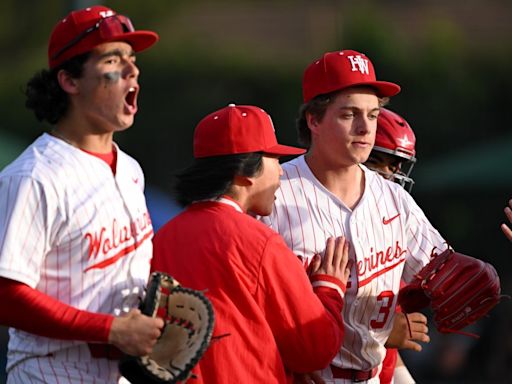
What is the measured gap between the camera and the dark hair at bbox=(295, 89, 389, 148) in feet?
18.5

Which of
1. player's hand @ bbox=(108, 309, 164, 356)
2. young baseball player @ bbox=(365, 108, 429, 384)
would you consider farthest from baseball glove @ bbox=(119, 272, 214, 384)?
young baseball player @ bbox=(365, 108, 429, 384)

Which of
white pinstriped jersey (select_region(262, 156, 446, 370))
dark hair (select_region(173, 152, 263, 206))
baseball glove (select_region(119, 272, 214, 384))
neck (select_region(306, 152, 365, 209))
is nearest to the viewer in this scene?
baseball glove (select_region(119, 272, 214, 384))

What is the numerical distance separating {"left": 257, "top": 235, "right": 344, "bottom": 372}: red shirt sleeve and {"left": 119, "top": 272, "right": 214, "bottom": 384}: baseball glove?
491 millimetres

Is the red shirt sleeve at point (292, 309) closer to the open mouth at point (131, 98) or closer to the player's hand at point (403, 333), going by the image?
the open mouth at point (131, 98)

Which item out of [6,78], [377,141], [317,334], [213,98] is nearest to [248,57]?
[213,98]

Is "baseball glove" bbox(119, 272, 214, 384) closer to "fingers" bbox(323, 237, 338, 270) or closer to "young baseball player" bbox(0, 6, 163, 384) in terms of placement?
"young baseball player" bbox(0, 6, 163, 384)

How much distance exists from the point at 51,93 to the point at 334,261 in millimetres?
1538

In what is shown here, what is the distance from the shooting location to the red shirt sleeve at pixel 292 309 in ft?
15.4

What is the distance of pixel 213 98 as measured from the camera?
22266 mm

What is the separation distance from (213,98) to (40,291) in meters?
18.3

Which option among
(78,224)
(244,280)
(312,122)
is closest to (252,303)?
(244,280)

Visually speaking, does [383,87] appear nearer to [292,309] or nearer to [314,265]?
[314,265]

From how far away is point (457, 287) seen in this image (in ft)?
18.3

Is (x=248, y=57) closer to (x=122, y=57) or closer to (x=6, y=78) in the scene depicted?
(x=6, y=78)
